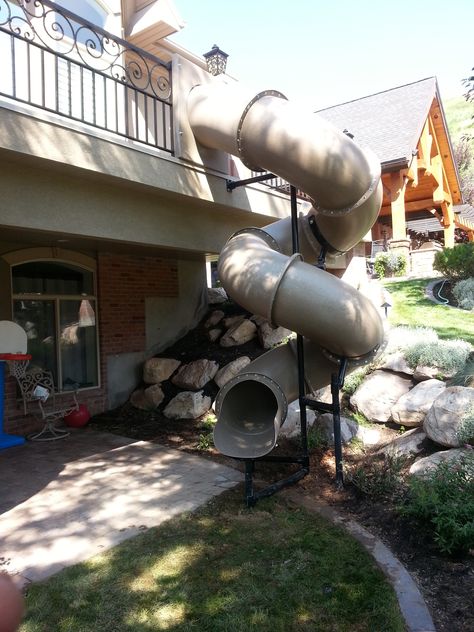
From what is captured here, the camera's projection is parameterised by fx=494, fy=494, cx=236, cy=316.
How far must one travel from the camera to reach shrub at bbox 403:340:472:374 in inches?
241

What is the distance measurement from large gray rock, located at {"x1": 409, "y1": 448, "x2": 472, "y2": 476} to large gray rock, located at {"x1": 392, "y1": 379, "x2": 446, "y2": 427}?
934 mm

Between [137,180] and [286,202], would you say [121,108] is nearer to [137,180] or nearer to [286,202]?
[286,202]

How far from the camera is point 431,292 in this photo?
11.1 metres

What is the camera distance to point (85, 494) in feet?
15.8

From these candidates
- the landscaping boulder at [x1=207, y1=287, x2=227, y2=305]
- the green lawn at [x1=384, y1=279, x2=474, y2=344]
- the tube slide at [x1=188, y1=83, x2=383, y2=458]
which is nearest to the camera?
the tube slide at [x1=188, y1=83, x2=383, y2=458]

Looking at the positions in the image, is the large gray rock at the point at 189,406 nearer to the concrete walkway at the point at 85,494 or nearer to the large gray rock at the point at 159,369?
the large gray rock at the point at 159,369

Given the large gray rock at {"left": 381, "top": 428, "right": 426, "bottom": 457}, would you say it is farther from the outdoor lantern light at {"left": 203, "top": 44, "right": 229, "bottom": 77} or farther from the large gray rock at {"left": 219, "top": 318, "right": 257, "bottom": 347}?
the outdoor lantern light at {"left": 203, "top": 44, "right": 229, "bottom": 77}

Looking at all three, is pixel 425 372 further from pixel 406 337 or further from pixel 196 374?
pixel 196 374

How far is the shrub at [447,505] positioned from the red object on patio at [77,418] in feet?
16.9

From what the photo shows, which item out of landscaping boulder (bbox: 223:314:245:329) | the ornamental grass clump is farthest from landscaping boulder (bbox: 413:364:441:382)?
landscaping boulder (bbox: 223:314:245:329)

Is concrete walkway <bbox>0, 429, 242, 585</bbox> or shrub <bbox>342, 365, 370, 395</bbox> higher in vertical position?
shrub <bbox>342, 365, 370, 395</bbox>

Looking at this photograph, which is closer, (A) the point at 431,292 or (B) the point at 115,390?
(B) the point at 115,390

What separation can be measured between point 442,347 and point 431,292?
5107 millimetres

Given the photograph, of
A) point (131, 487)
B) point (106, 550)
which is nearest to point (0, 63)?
point (131, 487)
